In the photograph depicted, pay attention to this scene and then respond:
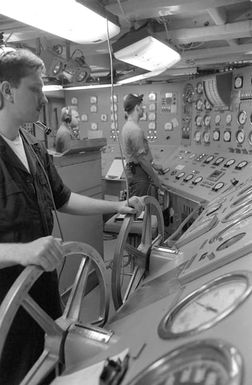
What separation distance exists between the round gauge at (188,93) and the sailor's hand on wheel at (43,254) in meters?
4.58

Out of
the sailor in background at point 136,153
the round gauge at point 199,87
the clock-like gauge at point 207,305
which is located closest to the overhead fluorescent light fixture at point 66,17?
the clock-like gauge at point 207,305

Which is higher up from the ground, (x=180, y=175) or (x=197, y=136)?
(x=197, y=136)

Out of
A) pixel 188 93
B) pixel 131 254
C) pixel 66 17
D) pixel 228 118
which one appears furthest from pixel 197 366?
pixel 188 93

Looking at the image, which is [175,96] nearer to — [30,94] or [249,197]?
[249,197]

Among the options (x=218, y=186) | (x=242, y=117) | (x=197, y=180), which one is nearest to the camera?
(x=218, y=186)

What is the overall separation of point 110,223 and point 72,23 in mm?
1761

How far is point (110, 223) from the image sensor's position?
10.2 ft

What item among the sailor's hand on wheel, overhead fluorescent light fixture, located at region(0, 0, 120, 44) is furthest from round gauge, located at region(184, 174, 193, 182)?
the sailor's hand on wheel

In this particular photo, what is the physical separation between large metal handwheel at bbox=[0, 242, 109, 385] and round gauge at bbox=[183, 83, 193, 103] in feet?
14.3

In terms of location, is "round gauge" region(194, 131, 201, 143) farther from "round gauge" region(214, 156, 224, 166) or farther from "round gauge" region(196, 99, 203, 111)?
"round gauge" region(214, 156, 224, 166)

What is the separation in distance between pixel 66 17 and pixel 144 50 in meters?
1.16

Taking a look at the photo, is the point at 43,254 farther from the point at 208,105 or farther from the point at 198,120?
the point at 198,120

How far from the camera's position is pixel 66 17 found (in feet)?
5.56

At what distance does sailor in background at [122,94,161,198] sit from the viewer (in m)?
4.14
